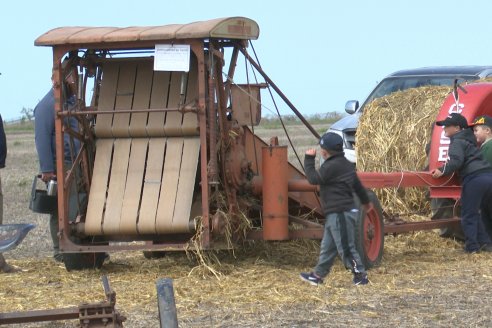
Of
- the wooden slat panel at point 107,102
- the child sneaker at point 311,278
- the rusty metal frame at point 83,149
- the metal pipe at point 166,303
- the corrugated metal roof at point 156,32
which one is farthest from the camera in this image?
the wooden slat panel at point 107,102

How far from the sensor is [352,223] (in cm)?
959

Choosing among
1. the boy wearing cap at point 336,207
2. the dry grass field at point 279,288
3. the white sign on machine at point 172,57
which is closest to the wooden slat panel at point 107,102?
the white sign on machine at point 172,57

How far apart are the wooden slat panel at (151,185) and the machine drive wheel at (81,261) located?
779 millimetres

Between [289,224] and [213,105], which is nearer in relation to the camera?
[213,105]

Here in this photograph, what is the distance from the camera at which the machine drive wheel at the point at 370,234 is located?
1016 centimetres

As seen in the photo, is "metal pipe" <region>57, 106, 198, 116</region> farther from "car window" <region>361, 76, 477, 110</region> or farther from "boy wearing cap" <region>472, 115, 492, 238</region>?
"car window" <region>361, 76, 477, 110</region>

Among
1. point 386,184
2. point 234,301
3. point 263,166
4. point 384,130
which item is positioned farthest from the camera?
point 384,130

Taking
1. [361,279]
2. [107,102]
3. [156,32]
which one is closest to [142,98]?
[107,102]

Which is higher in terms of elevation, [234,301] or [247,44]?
[247,44]

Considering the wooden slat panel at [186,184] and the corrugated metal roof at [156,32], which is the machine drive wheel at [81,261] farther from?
the corrugated metal roof at [156,32]

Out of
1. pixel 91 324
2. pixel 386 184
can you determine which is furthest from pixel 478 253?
pixel 91 324

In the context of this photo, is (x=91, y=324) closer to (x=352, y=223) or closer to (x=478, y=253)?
(x=352, y=223)

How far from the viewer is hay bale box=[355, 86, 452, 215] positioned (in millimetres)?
13281

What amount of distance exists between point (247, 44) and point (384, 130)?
3.95 meters
